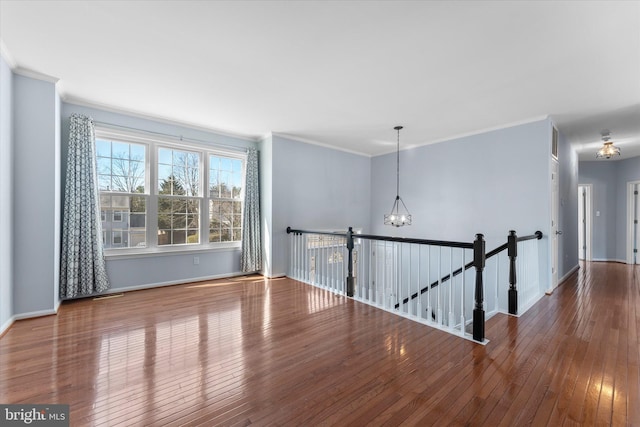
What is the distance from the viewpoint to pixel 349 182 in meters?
6.15

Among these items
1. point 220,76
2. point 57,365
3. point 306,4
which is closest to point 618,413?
point 306,4

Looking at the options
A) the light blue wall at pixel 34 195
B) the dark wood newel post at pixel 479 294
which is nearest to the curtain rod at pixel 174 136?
the light blue wall at pixel 34 195

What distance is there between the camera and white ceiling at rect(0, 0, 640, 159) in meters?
1.99

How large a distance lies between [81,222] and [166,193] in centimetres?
114

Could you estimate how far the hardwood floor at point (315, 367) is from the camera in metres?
1.61

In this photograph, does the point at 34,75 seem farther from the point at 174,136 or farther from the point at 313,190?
the point at 313,190

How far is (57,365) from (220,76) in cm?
291

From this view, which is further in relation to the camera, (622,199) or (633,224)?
(622,199)

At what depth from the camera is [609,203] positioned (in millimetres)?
6926

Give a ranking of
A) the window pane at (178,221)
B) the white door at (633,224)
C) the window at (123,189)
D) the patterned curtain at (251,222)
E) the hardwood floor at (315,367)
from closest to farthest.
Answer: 1. the hardwood floor at (315,367)
2. the window at (123,189)
3. the window pane at (178,221)
4. the patterned curtain at (251,222)
5. the white door at (633,224)

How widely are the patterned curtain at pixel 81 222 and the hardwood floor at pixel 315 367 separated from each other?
35 cm

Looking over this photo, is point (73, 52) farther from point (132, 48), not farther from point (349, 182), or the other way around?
point (349, 182)

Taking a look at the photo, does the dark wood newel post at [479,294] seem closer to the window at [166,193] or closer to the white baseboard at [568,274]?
the white baseboard at [568,274]

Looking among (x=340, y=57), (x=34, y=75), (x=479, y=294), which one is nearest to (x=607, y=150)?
(x=479, y=294)
